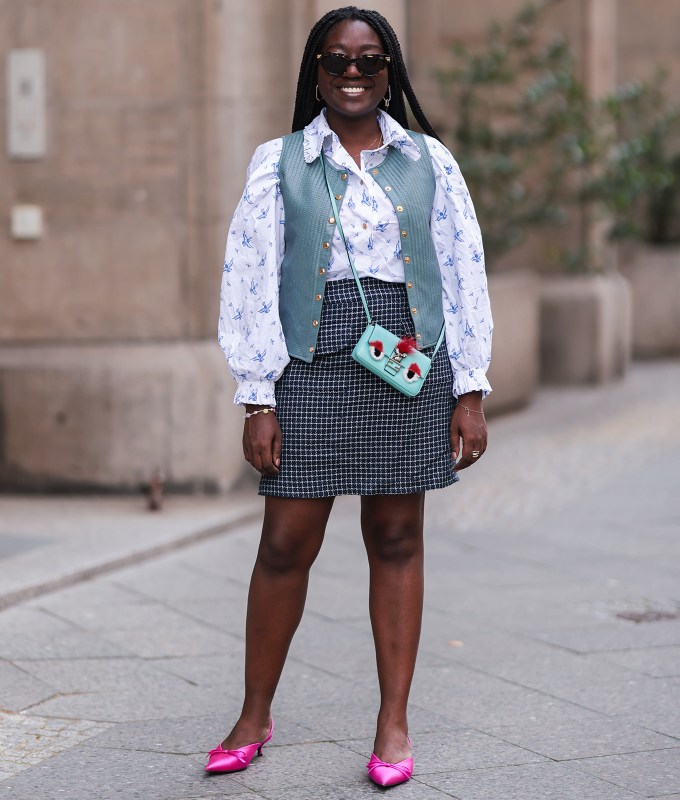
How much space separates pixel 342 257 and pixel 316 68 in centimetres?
51

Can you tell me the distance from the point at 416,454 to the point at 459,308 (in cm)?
38

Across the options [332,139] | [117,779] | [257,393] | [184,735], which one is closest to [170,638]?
[184,735]

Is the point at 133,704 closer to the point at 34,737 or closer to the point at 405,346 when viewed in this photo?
the point at 34,737

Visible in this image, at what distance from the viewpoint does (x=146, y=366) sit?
319 inches

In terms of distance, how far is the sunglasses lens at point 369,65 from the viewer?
391 centimetres

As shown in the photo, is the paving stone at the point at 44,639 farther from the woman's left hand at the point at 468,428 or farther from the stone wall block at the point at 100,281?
the stone wall block at the point at 100,281

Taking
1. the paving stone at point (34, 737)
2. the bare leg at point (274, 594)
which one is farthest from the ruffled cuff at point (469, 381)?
the paving stone at point (34, 737)

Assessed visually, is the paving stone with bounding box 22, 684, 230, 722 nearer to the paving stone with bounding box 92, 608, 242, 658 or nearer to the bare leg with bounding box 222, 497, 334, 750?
the paving stone with bounding box 92, 608, 242, 658

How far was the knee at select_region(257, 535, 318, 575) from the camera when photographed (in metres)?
3.99

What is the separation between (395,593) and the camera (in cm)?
405

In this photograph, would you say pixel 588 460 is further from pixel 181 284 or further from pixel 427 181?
pixel 427 181

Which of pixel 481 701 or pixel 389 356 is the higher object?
pixel 389 356

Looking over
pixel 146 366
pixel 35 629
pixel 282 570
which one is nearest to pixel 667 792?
pixel 282 570

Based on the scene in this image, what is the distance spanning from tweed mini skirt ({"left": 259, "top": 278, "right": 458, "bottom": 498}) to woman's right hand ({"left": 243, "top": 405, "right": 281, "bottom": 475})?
0.03 m
